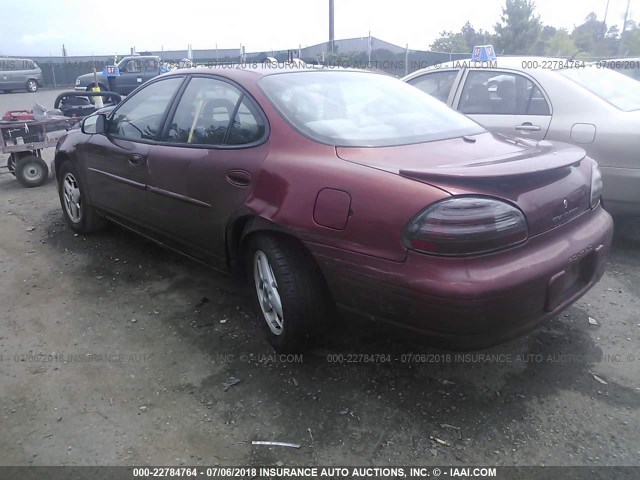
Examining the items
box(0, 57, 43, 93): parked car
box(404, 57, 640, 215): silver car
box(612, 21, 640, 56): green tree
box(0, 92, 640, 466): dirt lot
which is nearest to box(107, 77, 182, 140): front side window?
box(0, 92, 640, 466): dirt lot

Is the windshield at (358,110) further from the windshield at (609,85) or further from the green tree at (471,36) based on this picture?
the green tree at (471,36)

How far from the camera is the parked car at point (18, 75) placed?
80.1 feet

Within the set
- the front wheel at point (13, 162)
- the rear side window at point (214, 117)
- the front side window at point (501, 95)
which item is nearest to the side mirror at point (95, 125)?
the rear side window at point (214, 117)

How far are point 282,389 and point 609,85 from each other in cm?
402

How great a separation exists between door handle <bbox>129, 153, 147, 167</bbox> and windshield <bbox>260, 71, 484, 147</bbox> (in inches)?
44.7

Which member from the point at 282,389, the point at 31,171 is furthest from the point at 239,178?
the point at 31,171

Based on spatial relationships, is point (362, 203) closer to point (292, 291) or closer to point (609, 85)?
point (292, 291)

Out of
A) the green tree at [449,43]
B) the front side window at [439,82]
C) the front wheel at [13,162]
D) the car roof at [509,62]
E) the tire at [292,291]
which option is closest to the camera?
the tire at [292,291]

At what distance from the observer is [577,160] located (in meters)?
2.53

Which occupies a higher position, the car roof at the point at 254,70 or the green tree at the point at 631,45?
the green tree at the point at 631,45

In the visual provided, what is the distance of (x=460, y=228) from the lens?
2.04 metres

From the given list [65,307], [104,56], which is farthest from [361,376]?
[104,56]

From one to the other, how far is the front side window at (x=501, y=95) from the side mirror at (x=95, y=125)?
10.7 feet

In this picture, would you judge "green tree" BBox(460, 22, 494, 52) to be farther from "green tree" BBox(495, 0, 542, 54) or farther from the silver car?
the silver car
